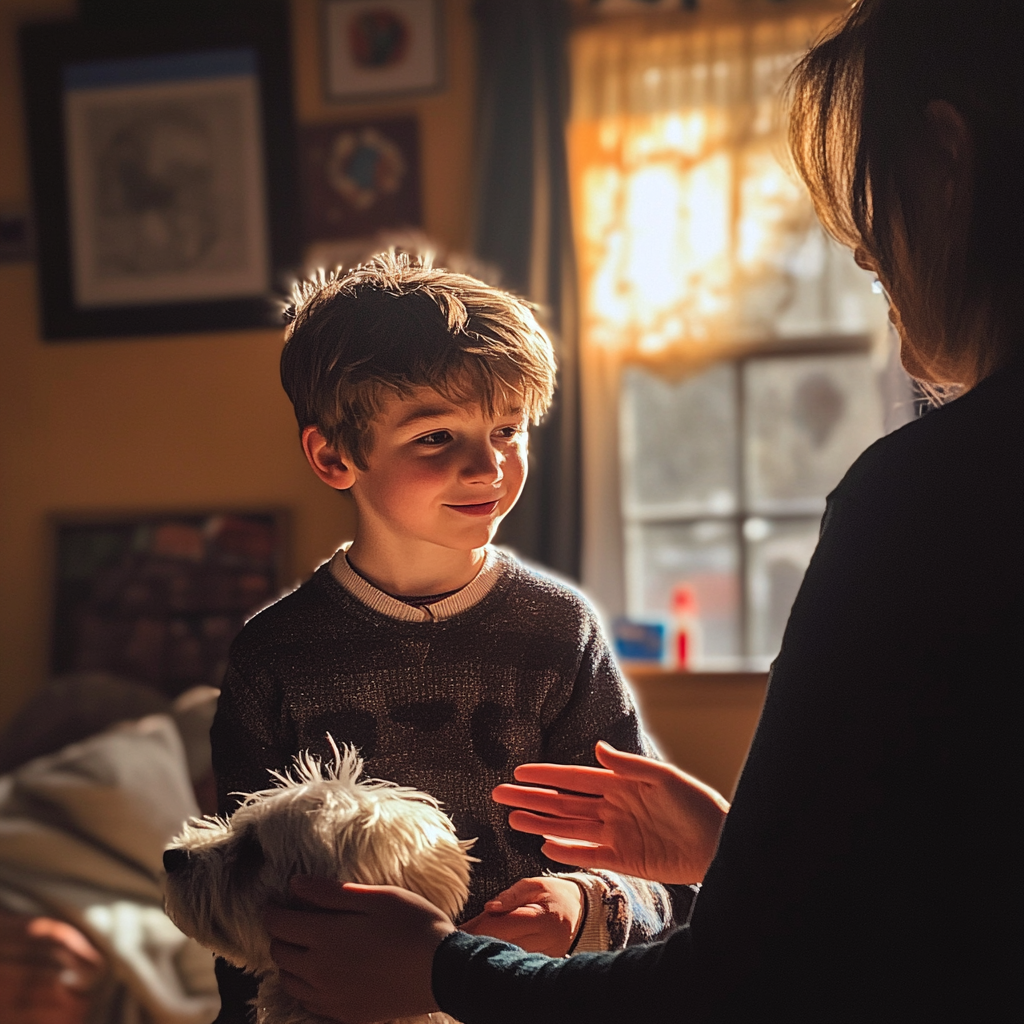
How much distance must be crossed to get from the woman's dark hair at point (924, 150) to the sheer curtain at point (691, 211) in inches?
87.7

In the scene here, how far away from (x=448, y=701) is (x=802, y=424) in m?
2.45

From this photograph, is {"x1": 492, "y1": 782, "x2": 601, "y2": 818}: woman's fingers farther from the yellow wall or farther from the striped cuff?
the yellow wall

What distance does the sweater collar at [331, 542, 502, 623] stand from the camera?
0.73 metres

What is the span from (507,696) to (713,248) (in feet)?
7.69

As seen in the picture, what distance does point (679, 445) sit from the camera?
3021 mm

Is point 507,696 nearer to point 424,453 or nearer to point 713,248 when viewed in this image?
point 424,453

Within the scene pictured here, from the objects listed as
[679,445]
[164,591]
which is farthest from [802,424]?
[164,591]

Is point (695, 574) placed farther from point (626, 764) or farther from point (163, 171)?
point (626, 764)

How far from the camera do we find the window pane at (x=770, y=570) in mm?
2990

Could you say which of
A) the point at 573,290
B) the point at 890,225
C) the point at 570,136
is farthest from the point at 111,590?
the point at 890,225

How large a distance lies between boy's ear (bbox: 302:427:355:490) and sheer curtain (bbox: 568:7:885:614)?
86.6 inches

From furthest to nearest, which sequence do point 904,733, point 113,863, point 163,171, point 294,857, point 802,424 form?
point 163,171
point 802,424
point 113,863
point 294,857
point 904,733

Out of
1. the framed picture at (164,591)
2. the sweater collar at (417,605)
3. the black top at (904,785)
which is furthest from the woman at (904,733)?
the framed picture at (164,591)

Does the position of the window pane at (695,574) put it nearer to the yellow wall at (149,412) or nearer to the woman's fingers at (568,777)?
the yellow wall at (149,412)
